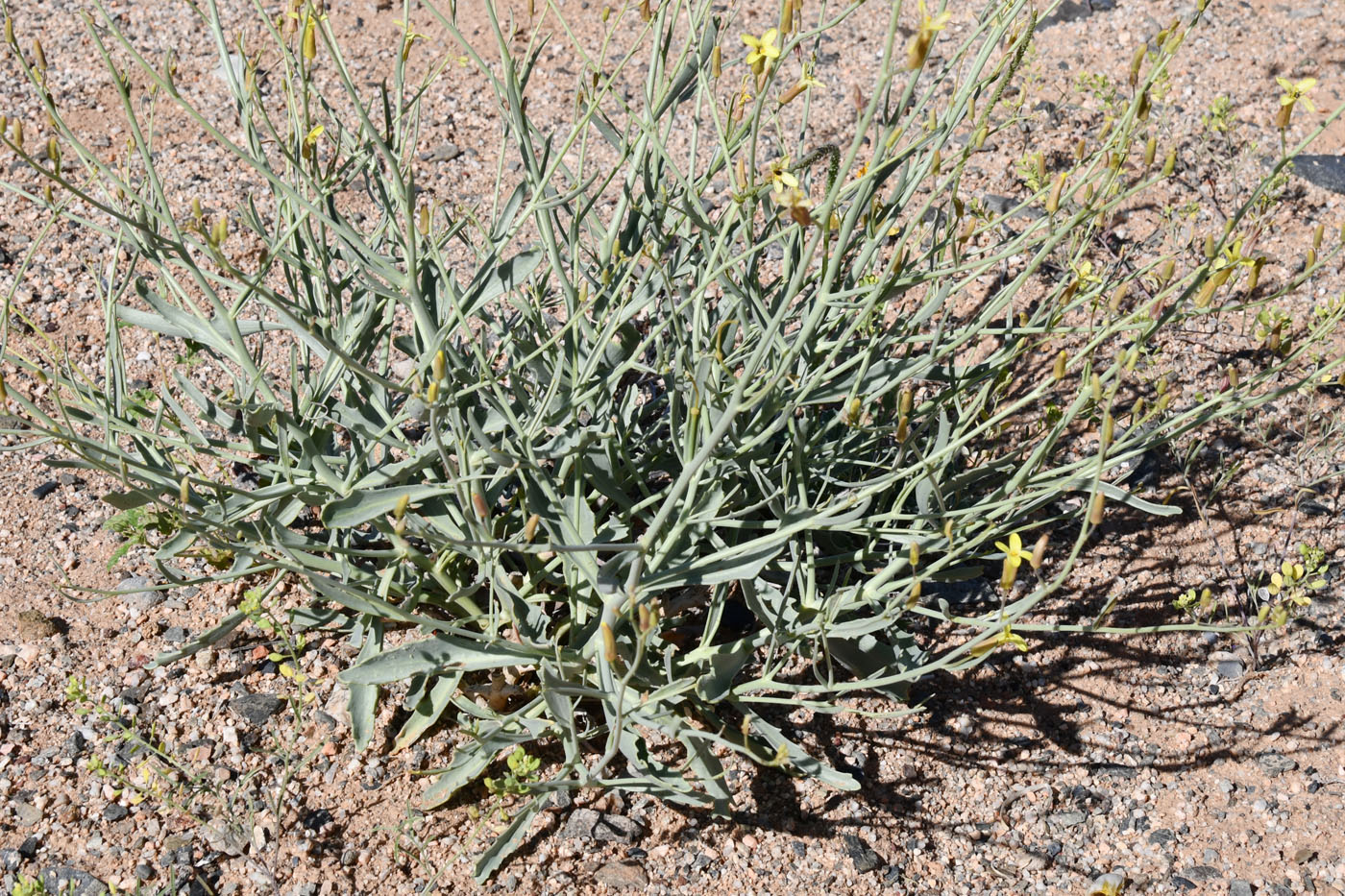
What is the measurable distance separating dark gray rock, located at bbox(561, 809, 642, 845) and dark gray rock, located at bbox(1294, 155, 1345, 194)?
300cm

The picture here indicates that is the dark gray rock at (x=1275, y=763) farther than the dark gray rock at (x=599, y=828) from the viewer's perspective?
Yes

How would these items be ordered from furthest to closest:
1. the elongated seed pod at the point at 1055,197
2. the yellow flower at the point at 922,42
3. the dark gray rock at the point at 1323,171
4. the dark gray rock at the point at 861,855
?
the dark gray rock at the point at 1323,171 < the dark gray rock at the point at 861,855 < the elongated seed pod at the point at 1055,197 < the yellow flower at the point at 922,42

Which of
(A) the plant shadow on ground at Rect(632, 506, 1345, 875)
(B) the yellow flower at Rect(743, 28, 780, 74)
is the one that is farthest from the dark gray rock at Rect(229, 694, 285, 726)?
(B) the yellow flower at Rect(743, 28, 780, 74)

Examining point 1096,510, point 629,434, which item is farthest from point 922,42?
point 629,434

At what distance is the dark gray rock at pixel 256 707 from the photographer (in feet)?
7.91

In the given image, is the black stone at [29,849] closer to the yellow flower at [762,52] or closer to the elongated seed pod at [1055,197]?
the yellow flower at [762,52]

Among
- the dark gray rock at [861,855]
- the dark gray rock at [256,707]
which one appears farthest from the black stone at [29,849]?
the dark gray rock at [861,855]

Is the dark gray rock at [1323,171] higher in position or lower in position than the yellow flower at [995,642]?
lower

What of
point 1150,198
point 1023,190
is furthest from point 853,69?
point 1150,198

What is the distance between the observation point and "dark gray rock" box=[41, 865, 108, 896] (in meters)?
2.09

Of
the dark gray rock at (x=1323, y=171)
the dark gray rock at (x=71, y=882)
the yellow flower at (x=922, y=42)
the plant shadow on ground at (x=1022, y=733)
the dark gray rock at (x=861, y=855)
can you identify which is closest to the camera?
the yellow flower at (x=922, y=42)

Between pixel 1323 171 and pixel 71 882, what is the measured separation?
3.95m

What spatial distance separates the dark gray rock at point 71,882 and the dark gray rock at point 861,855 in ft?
4.55

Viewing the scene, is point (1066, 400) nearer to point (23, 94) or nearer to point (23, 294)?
point (23, 294)
